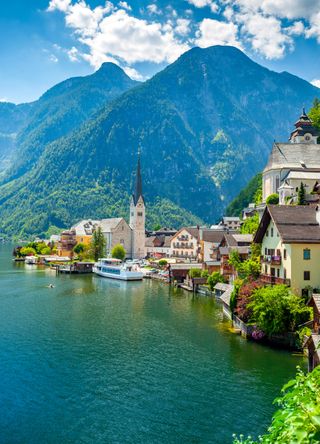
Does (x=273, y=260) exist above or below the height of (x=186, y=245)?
below

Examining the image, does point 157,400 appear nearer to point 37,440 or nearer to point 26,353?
point 37,440

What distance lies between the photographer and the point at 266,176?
8844cm

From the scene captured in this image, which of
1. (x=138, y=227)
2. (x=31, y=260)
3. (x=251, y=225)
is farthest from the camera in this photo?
(x=138, y=227)

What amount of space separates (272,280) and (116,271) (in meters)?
67.0

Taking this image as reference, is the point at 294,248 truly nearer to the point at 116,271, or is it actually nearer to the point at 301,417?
the point at 301,417

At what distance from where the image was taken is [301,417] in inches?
248

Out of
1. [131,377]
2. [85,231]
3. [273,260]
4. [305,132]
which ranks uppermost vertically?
[305,132]

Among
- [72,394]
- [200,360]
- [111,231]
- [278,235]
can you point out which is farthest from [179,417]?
[111,231]

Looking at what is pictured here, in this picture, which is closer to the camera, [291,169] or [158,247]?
[291,169]

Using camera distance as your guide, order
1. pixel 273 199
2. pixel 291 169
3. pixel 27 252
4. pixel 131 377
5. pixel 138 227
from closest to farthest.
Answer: pixel 131 377, pixel 273 199, pixel 291 169, pixel 138 227, pixel 27 252

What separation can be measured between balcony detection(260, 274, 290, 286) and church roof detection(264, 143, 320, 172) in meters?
38.3

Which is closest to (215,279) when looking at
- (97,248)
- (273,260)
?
(273,260)

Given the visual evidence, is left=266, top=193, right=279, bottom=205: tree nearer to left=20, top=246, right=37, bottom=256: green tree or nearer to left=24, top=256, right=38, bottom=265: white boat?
left=24, top=256, right=38, bottom=265: white boat

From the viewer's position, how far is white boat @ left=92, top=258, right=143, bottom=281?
4193 inches
